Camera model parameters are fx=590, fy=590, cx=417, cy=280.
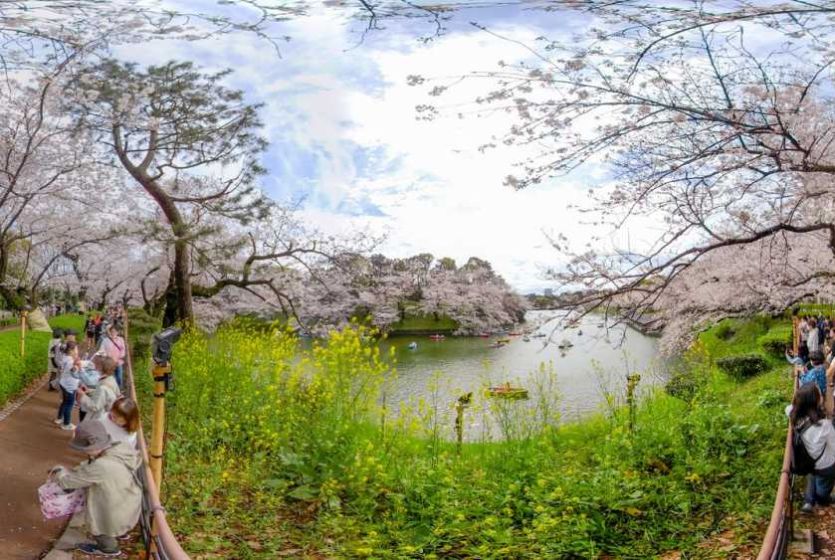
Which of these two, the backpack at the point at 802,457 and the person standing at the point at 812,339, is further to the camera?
the person standing at the point at 812,339

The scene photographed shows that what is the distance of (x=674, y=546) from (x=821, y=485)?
2030mm

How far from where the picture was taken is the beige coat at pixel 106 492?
2832 mm

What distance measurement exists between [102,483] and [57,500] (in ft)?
0.82

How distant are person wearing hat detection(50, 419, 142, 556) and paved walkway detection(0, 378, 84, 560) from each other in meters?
0.84

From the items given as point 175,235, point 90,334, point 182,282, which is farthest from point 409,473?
point 90,334

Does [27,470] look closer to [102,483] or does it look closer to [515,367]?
[102,483]

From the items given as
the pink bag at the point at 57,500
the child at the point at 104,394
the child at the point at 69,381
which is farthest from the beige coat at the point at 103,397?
the pink bag at the point at 57,500

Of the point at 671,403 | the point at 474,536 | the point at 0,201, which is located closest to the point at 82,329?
the point at 0,201

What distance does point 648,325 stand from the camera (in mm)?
4680

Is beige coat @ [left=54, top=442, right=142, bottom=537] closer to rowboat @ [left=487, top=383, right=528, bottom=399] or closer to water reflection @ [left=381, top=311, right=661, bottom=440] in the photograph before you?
water reflection @ [left=381, top=311, right=661, bottom=440]

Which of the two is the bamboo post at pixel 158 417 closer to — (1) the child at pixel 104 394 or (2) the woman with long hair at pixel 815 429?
(1) the child at pixel 104 394

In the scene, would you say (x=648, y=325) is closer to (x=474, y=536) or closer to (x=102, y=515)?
(x=474, y=536)

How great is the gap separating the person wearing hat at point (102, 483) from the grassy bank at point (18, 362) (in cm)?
608

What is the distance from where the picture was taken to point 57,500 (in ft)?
9.39
